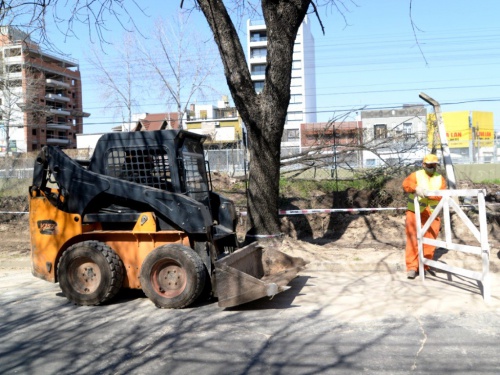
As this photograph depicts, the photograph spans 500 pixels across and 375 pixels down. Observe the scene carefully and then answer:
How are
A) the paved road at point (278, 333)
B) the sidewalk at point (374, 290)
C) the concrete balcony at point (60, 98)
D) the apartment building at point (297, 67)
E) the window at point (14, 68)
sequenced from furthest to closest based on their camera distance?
the apartment building at point (297, 67) < the concrete balcony at point (60, 98) < the window at point (14, 68) < the sidewalk at point (374, 290) < the paved road at point (278, 333)

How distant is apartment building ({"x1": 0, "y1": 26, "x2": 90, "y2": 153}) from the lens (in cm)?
2894

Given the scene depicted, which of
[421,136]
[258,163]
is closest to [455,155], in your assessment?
[421,136]

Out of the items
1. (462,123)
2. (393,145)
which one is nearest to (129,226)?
(393,145)

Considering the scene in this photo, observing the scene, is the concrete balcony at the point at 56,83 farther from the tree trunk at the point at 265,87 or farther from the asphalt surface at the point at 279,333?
the asphalt surface at the point at 279,333

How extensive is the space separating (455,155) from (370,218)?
512 inches

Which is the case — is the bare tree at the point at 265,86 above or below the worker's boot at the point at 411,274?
above

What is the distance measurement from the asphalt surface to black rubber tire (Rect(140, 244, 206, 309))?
18 cm

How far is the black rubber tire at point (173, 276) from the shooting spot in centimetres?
653

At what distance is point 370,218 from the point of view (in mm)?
12508

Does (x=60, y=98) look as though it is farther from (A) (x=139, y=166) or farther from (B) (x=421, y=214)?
(B) (x=421, y=214)

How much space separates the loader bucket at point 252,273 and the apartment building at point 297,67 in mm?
70708

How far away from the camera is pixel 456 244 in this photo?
6840mm

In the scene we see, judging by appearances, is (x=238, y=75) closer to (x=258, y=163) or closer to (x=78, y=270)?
(x=258, y=163)

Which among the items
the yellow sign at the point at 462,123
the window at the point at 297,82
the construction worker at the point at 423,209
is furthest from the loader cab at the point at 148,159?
the window at the point at 297,82
